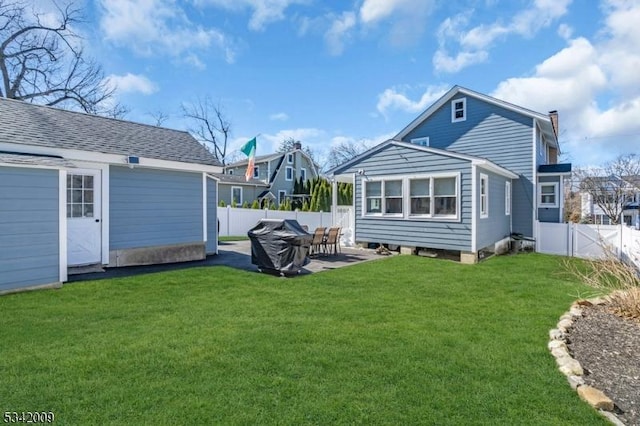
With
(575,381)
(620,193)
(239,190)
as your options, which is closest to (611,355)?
(575,381)

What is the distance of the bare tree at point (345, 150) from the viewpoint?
150ft

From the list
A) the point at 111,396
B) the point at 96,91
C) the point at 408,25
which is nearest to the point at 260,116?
the point at 96,91

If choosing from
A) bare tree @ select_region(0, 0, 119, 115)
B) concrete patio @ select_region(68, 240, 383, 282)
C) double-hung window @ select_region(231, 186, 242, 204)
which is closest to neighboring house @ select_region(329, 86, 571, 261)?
concrete patio @ select_region(68, 240, 383, 282)

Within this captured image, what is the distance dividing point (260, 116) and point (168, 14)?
18.2 metres

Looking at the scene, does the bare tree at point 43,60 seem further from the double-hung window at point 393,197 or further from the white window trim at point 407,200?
the double-hung window at point 393,197

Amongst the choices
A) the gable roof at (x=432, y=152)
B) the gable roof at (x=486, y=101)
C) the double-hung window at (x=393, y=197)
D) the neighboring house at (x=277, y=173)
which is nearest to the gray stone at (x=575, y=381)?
the gable roof at (x=432, y=152)

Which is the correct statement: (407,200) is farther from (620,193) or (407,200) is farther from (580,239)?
(620,193)

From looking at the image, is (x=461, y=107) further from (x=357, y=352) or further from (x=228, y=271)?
(x=357, y=352)

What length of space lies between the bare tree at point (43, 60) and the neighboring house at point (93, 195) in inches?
572

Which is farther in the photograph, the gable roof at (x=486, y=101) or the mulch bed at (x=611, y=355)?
the gable roof at (x=486, y=101)

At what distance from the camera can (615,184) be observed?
2623 centimetres

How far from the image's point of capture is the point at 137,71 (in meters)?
19.9

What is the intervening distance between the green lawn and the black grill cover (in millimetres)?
1335

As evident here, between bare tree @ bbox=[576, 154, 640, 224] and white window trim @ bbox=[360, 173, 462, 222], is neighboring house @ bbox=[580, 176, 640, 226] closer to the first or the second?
bare tree @ bbox=[576, 154, 640, 224]
